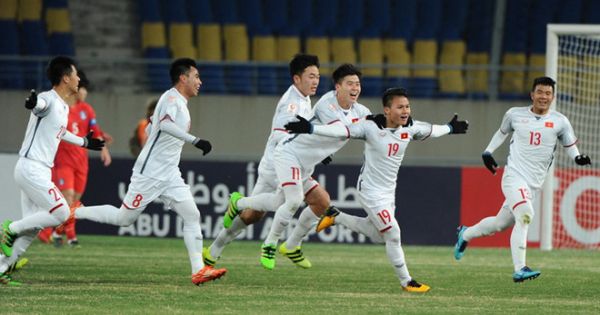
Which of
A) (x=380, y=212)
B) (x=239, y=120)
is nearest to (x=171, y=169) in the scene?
(x=380, y=212)

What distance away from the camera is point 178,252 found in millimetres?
16750

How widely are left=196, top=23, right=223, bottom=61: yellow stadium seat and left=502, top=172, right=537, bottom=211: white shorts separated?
12.3 m

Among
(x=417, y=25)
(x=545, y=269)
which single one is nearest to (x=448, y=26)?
(x=417, y=25)

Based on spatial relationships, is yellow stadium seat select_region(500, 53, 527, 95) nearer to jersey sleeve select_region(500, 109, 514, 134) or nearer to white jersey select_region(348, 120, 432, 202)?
jersey sleeve select_region(500, 109, 514, 134)

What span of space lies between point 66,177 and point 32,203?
16.6ft

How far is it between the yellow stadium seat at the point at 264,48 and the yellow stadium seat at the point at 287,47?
14cm

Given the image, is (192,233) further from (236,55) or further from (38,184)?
(236,55)

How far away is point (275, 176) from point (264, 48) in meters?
11.9

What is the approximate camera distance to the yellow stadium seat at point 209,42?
81.9ft

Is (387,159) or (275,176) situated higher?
(387,159)

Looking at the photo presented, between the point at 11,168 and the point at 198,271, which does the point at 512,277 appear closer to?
the point at 198,271

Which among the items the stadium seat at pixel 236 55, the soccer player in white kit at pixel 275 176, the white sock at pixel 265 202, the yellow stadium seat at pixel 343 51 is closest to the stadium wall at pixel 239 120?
the stadium seat at pixel 236 55

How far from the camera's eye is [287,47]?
82.9 ft

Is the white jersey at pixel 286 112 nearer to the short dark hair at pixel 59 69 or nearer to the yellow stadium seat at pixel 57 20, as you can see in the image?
the short dark hair at pixel 59 69
